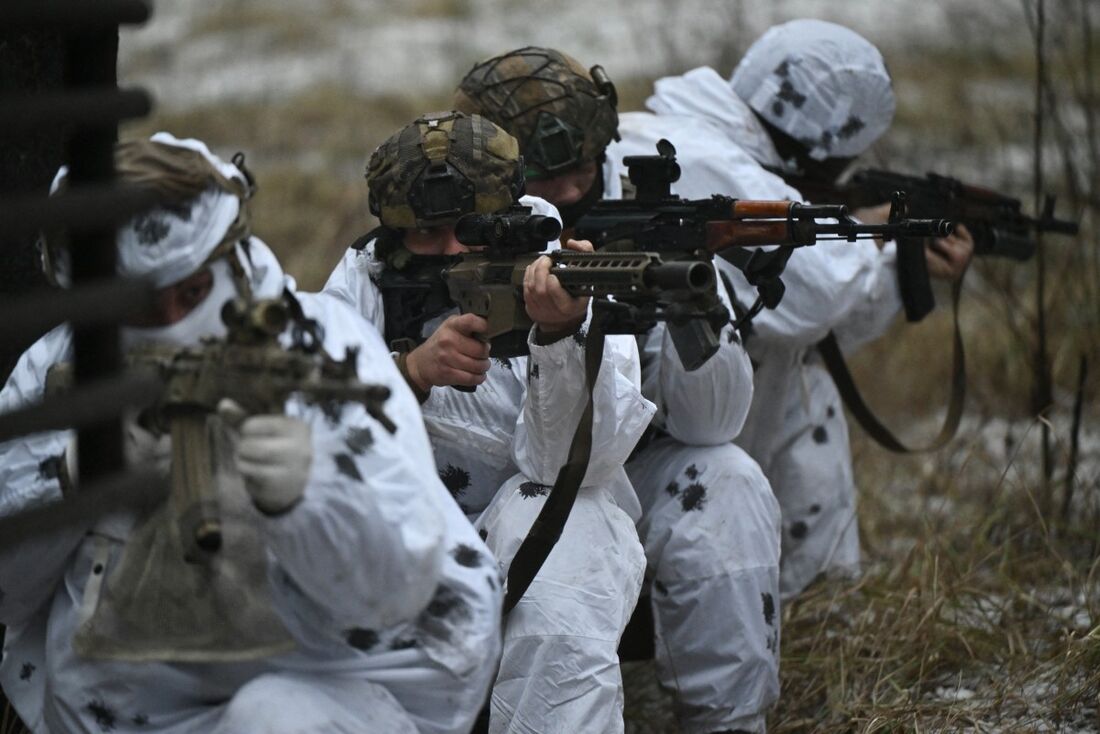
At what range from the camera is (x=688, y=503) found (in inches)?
150

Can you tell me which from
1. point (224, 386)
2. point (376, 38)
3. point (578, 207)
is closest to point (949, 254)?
point (578, 207)

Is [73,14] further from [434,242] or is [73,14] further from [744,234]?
[744,234]

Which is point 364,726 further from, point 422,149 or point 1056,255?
A: point 1056,255

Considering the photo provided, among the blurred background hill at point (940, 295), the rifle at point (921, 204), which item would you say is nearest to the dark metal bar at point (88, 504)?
the blurred background hill at point (940, 295)

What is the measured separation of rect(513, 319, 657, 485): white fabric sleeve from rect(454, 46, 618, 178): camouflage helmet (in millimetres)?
791

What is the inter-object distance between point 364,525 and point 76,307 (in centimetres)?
50

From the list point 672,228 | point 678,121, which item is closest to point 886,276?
point 678,121

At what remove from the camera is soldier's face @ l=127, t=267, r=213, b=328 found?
2.51m

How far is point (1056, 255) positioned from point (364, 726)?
536 cm

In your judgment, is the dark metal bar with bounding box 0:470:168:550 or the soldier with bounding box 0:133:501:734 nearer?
the dark metal bar with bounding box 0:470:168:550

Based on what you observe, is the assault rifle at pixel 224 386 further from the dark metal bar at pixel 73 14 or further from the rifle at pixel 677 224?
the rifle at pixel 677 224

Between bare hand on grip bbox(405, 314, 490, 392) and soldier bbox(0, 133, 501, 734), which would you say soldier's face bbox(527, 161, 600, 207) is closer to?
bare hand on grip bbox(405, 314, 490, 392)

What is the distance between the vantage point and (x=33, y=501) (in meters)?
2.69

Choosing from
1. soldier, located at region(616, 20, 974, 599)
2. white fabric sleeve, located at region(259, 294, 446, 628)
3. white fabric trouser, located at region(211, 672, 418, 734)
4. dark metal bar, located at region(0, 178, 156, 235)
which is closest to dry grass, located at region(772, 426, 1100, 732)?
soldier, located at region(616, 20, 974, 599)
